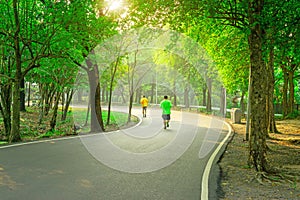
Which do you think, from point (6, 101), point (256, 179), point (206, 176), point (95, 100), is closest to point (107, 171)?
point (206, 176)

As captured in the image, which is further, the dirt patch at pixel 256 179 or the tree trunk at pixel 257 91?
the tree trunk at pixel 257 91

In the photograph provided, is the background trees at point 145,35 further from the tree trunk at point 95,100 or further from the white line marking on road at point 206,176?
the white line marking on road at point 206,176

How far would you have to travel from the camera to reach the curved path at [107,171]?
18.2 ft

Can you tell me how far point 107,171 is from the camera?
23.6 feet

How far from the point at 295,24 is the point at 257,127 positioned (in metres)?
3.30

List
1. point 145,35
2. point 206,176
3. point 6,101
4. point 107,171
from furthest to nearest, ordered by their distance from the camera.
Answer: point 6,101, point 145,35, point 107,171, point 206,176

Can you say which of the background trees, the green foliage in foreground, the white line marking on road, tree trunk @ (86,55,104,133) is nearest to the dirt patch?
the white line marking on road

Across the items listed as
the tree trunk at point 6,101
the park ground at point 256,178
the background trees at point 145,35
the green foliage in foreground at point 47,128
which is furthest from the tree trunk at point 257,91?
the tree trunk at point 6,101

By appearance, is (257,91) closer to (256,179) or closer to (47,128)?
(256,179)

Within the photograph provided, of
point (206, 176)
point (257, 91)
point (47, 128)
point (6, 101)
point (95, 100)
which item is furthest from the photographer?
point (47, 128)

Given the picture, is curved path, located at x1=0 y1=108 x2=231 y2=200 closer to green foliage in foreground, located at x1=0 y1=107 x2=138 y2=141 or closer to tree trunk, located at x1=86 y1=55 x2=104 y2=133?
green foliage in foreground, located at x1=0 y1=107 x2=138 y2=141

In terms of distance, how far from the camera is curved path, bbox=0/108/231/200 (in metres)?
5.54

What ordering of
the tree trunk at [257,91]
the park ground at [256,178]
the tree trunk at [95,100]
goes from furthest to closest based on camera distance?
the tree trunk at [95,100] < the tree trunk at [257,91] < the park ground at [256,178]

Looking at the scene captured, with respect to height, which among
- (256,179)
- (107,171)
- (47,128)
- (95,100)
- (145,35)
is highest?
(145,35)
